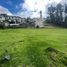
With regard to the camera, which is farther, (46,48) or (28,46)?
(28,46)

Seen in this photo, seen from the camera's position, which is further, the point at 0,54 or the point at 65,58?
the point at 0,54

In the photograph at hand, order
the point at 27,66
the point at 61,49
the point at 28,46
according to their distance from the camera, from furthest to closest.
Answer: the point at 28,46 → the point at 61,49 → the point at 27,66

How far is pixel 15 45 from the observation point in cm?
3628

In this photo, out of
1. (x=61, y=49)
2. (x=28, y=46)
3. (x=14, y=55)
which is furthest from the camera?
(x=28, y=46)

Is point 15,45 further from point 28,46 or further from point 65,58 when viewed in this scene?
point 65,58

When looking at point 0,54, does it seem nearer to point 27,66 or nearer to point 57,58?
point 27,66

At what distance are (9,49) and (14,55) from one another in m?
3.21

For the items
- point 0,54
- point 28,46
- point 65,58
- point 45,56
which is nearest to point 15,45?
point 28,46

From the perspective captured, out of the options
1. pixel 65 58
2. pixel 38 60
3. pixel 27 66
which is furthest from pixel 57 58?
pixel 27 66

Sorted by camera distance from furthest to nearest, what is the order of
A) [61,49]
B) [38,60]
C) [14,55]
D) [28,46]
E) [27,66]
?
[28,46] → [61,49] → [14,55] → [38,60] → [27,66]

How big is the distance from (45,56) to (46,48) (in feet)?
12.1

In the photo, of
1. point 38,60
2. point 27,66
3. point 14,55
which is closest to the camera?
point 27,66

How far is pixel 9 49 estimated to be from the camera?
33.3 metres

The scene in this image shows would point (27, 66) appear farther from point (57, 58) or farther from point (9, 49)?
point (9, 49)
